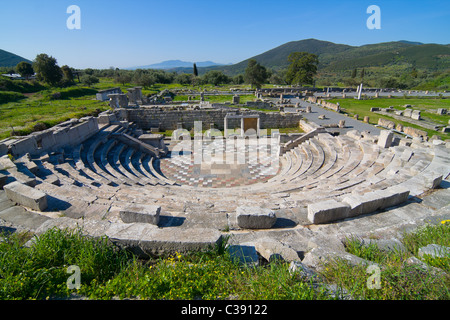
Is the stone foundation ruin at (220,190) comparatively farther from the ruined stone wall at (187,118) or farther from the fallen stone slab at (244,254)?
the ruined stone wall at (187,118)

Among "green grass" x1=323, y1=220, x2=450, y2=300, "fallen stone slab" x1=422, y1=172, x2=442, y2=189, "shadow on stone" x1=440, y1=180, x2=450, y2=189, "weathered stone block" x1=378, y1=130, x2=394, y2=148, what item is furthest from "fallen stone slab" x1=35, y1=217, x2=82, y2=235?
"weathered stone block" x1=378, y1=130, x2=394, y2=148

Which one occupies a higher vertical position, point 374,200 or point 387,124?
point 387,124

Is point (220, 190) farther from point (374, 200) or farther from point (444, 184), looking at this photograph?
point (444, 184)

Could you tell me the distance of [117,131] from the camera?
14938 millimetres

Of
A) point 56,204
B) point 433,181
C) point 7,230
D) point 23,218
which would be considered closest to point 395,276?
point 433,181

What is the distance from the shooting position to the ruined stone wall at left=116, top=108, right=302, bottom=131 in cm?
2006

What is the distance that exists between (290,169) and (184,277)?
34.8ft

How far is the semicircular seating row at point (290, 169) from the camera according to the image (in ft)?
22.4

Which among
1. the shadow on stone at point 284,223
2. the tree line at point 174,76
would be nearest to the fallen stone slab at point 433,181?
the shadow on stone at point 284,223

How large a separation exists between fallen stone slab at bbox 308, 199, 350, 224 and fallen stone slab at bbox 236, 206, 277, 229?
0.94m

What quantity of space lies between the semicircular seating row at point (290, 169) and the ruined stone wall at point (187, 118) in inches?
164

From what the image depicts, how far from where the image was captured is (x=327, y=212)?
4.79 m

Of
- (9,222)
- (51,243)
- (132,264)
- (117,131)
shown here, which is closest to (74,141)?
(117,131)
